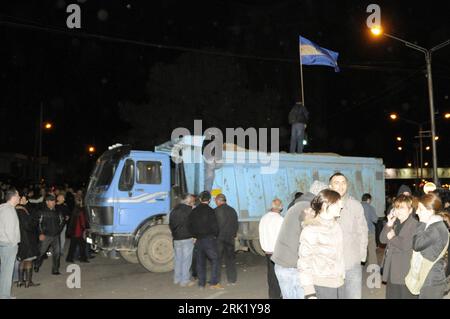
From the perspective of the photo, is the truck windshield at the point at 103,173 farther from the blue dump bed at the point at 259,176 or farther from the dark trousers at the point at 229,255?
the dark trousers at the point at 229,255

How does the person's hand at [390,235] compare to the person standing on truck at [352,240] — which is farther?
the person's hand at [390,235]

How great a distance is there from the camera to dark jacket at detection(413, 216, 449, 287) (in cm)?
545

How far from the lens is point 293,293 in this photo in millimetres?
5082

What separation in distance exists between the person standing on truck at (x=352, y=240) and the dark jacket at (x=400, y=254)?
44 centimetres

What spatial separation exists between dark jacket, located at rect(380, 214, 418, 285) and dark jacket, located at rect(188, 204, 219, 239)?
167 inches

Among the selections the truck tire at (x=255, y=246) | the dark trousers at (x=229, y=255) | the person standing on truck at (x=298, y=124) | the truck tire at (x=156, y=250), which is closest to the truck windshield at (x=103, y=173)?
the truck tire at (x=156, y=250)

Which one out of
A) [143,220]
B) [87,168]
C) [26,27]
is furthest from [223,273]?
[87,168]

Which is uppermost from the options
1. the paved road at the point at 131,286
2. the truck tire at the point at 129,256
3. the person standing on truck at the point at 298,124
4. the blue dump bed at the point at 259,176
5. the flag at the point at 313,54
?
the flag at the point at 313,54

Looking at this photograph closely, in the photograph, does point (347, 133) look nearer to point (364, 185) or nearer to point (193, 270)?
point (364, 185)

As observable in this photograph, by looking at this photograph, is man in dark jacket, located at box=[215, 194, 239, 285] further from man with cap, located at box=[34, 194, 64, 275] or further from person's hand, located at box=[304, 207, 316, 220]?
person's hand, located at box=[304, 207, 316, 220]

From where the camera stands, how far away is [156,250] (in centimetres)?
1125

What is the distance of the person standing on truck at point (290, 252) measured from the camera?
16.3ft

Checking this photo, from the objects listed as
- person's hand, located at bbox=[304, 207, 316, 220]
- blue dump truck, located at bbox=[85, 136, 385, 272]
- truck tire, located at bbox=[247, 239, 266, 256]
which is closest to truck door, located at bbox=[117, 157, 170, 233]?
blue dump truck, located at bbox=[85, 136, 385, 272]

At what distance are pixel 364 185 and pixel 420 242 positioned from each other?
9031 mm
